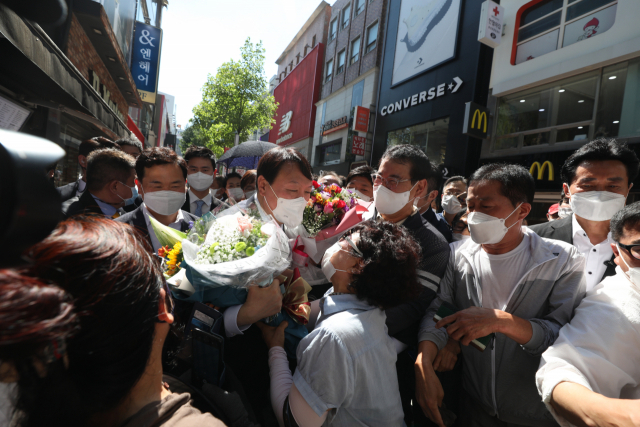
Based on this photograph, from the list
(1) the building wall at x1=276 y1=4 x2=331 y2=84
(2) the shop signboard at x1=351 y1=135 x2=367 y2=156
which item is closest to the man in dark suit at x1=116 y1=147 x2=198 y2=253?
(2) the shop signboard at x1=351 y1=135 x2=367 y2=156

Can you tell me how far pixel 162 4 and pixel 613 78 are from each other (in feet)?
82.7

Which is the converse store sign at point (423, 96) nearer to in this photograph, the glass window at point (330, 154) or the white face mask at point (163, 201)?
the glass window at point (330, 154)

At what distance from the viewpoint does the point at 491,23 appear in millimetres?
9906

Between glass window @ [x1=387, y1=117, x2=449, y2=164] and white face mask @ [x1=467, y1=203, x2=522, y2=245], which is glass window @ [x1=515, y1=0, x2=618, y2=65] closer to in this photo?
glass window @ [x1=387, y1=117, x2=449, y2=164]

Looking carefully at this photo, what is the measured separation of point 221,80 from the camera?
16328mm

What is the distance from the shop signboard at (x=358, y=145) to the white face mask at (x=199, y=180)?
1305cm

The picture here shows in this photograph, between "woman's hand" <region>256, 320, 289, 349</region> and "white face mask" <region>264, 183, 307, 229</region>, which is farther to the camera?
"white face mask" <region>264, 183, 307, 229</region>

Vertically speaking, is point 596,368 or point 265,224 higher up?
point 265,224

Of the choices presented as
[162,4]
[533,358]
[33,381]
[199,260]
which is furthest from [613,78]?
[162,4]

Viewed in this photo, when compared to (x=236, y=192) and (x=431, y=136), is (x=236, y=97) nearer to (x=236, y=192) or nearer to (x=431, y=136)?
(x=431, y=136)

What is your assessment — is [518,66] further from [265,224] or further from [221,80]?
[221,80]

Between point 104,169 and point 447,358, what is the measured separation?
328 cm

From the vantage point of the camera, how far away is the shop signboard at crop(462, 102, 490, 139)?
1008 centimetres

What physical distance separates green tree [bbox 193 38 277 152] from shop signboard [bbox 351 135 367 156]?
514cm
